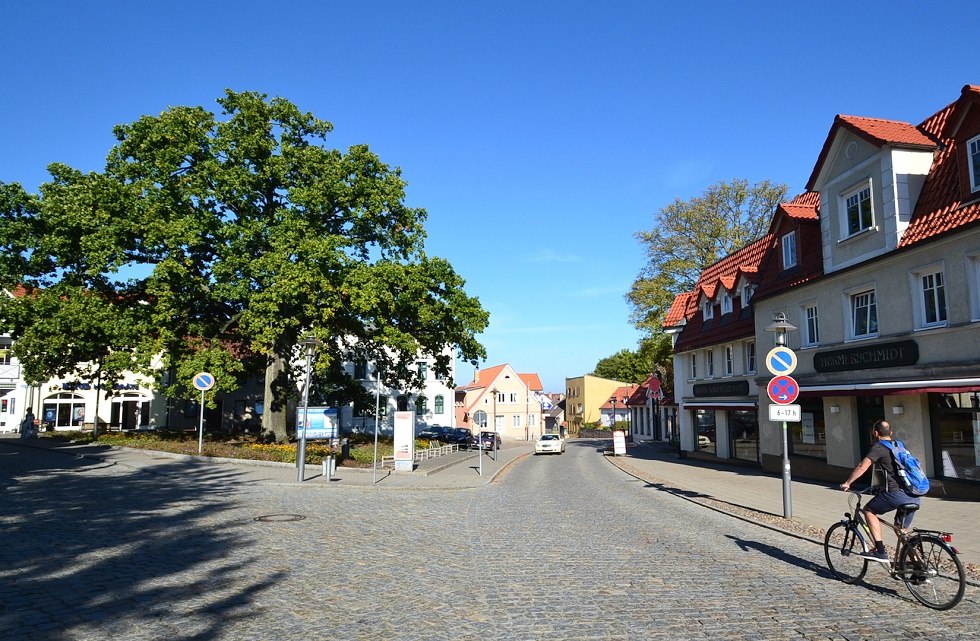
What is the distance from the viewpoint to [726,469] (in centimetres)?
2664

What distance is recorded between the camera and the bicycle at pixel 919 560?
686 cm

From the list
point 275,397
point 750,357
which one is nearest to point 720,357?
point 750,357

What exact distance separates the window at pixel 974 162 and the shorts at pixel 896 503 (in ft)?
36.4

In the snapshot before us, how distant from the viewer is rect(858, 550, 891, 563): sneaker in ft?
25.2

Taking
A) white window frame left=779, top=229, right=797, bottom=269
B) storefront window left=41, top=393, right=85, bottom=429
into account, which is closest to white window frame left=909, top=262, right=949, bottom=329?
white window frame left=779, top=229, right=797, bottom=269

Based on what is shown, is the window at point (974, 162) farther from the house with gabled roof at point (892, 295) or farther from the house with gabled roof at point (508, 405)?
the house with gabled roof at point (508, 405)

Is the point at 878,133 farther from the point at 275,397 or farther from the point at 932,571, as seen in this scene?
the point at 275,397

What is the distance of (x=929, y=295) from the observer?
16.7m

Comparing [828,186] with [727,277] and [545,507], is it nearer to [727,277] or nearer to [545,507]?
[727,277]

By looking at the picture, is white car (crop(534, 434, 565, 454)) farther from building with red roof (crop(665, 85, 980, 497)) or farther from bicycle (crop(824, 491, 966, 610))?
bicycle (crop(824, 491, 966, 610))

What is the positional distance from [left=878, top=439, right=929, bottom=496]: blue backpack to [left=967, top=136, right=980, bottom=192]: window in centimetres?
1093

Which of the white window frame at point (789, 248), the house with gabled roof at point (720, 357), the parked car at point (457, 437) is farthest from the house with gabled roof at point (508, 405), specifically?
the white window frame at point (789, 248)

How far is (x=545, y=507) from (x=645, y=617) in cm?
903

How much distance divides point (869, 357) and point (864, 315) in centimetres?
156
